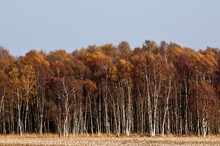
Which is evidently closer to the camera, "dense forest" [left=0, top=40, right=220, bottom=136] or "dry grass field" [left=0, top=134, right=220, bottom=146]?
"dry grass field" [left=0, top=134, right=220, bottom=146]

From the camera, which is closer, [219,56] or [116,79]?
[116,79]

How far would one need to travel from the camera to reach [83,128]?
81188mm

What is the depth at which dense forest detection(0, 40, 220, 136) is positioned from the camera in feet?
233

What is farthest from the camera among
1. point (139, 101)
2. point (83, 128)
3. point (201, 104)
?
point (83, 128)

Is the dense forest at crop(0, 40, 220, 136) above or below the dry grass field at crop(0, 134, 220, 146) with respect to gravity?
above

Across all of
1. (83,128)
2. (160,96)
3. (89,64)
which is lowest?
(83,128)

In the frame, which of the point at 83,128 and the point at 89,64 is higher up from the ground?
the point at 89,64

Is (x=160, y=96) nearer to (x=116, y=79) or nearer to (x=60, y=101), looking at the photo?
(x=116, y=79)

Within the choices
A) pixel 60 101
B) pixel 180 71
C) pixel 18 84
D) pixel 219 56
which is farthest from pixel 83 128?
pixel 219 56

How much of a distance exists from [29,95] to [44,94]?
2.71 metres

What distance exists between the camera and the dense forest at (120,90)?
71.1m

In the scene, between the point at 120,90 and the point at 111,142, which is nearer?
the point at 111,142

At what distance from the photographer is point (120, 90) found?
74.6m

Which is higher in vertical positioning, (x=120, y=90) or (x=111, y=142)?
(x=120, y=90)
